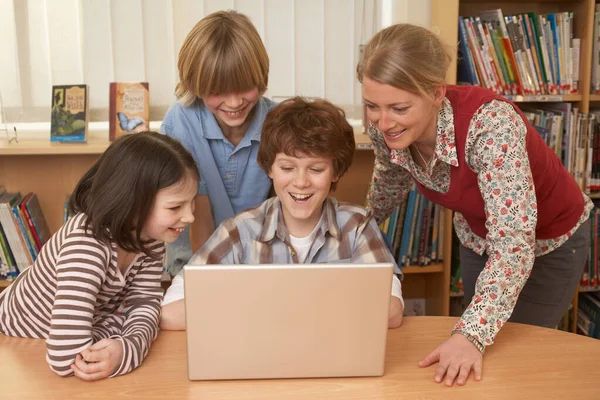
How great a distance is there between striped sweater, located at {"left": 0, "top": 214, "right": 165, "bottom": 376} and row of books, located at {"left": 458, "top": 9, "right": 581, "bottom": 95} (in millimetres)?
1517

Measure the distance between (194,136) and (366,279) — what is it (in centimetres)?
93

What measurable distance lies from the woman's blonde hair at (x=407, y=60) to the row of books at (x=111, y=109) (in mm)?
1261

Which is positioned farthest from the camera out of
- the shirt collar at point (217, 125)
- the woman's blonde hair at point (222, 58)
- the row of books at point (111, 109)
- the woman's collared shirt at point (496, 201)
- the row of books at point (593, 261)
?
the row of books at point (593, 261)

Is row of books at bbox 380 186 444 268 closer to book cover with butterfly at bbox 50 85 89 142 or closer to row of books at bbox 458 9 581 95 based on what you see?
row of books at bbox 458 9 581 95

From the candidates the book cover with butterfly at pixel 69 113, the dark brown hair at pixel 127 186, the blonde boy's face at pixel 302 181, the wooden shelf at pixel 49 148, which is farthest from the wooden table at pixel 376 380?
the book cover with butterfly at pixel 69 113

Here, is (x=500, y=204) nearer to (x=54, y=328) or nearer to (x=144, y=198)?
(x=144, y=198)

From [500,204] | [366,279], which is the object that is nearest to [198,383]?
[366,279]

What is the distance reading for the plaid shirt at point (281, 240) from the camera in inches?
59.4

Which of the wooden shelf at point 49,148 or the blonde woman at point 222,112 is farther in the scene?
→ the wooden shelf at point 49,148

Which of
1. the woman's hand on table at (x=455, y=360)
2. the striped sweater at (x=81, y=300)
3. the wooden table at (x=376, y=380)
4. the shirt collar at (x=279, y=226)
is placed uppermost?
the shirt collar at (x=279, y=226)

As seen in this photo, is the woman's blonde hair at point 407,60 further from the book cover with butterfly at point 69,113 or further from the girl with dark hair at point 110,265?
the book cover with butterfly at point 69,113

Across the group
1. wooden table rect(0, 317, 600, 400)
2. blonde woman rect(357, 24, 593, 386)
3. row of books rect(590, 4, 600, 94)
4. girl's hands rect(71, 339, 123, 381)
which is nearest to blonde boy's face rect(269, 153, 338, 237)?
blonde woman rect(357, 24, 593, 386)

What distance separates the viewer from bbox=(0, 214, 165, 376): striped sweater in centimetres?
119

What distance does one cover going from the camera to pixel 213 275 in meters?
1.04
